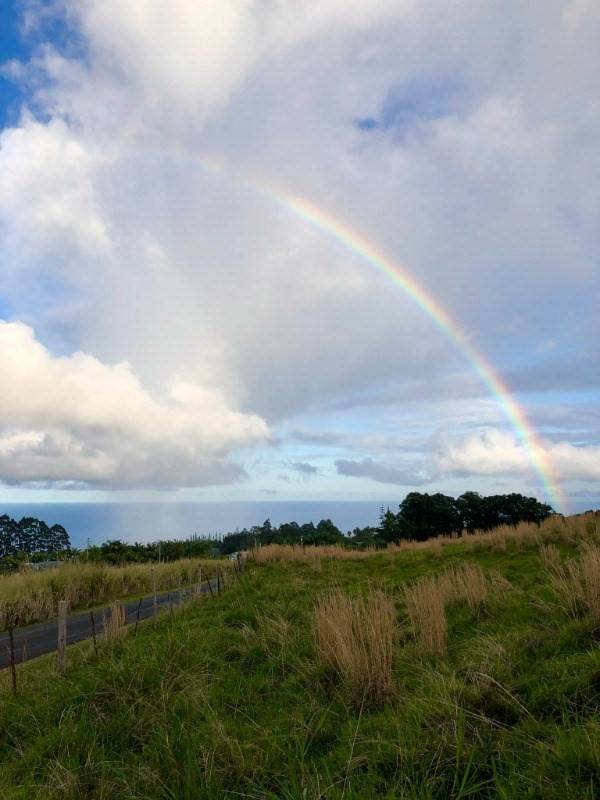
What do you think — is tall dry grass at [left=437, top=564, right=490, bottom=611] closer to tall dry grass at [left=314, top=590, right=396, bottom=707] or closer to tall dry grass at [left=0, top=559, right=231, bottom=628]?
tall dry grass at [left=314, top=590, right=396, bottom=707]

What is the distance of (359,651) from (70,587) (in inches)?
620

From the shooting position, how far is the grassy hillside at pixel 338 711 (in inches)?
132

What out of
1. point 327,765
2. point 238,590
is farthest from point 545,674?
point 238,590

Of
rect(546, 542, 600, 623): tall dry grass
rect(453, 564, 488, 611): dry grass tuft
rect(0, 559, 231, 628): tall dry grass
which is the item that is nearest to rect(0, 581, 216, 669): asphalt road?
rect(0, 559, 231, 628): tall dry grass

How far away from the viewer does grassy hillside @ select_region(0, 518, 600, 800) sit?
335 centimetres

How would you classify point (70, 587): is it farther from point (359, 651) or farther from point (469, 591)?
point (359, 651)

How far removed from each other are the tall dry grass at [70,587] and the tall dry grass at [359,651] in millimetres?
10014

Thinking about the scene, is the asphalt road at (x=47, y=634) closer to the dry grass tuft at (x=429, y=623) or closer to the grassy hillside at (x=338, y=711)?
the grassy hillside at (x=338, y=711)

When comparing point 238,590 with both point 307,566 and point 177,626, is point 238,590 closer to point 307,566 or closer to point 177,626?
point 177,626

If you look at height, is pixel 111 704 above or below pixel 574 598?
below

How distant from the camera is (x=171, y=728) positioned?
15.2ft

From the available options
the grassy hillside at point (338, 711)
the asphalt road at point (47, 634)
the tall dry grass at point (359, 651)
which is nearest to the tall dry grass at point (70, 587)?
the asphalt road at point (47, 634)

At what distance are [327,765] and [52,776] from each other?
207 cm

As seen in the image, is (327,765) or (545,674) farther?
(545,674)
